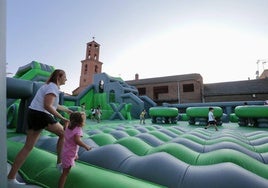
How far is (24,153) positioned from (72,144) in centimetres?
57

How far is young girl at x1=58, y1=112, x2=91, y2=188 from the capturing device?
5.46 ft

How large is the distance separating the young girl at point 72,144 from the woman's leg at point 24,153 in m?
0.43

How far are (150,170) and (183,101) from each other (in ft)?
73.0

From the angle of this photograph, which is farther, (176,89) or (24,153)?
(176,89)

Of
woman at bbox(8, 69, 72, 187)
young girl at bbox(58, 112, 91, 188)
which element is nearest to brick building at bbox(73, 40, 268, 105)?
woman at bbox(8, 69, 72, 187)

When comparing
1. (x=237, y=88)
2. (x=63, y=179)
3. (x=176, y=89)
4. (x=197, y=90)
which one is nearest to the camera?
(x=63, y=179)

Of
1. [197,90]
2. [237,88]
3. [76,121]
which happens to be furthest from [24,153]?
[237,88]

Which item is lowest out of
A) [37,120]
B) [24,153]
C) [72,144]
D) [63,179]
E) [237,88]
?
[63,179]

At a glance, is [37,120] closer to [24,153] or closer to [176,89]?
[24,153]

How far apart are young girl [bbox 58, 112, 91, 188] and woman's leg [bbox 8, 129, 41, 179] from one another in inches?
16.8

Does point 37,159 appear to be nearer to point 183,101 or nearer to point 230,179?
point 230,179

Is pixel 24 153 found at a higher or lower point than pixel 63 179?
higher

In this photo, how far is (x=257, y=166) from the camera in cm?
198

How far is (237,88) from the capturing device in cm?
2200
